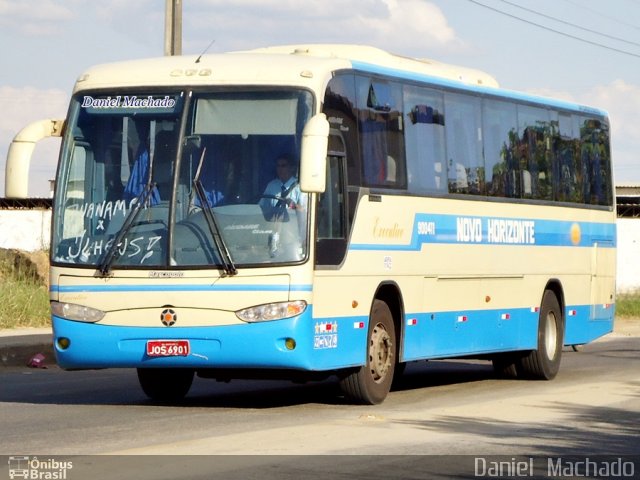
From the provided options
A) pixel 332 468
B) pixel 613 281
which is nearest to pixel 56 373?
pixel 613 281

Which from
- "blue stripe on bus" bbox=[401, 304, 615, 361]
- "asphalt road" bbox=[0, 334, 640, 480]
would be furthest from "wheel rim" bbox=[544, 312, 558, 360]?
"asphalt road" bbox=[0, 334, 640, 480]

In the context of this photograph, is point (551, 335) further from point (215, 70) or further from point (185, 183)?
point (185, 183)

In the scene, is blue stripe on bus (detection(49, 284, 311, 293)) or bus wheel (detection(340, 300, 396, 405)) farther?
bus wheel (detection(340, 300, 396, 405))

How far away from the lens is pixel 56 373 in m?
19.9

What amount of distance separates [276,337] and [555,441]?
9.92 ft

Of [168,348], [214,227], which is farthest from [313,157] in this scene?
[168,348]

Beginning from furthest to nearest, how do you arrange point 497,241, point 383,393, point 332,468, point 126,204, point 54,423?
point 497,241 → point 383,393 → point 126,204 → point 54,423 → point 332,468

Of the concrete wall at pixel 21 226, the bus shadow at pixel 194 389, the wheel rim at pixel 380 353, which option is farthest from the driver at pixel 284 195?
the concrete wall at pixel 21 226

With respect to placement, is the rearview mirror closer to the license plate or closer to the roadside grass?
the license plate

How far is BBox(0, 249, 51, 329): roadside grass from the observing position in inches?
1000

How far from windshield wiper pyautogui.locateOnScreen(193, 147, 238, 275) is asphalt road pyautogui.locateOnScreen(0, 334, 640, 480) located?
1360 millimetres

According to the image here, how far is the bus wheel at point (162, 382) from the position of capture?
52.1 ft

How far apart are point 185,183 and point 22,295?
12907mm

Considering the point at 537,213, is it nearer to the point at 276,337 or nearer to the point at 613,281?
the point at 613,281
